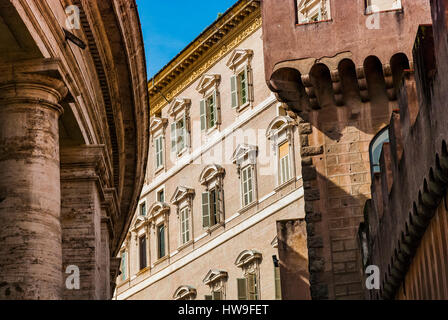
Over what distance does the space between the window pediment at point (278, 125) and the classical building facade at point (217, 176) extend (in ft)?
0.12

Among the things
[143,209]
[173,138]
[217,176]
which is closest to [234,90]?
[217,176]

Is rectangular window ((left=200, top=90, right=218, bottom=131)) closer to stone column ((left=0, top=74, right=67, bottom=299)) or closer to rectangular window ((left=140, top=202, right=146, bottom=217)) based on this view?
rectangular window ((left=140, top=202, right=146, bottom=217))

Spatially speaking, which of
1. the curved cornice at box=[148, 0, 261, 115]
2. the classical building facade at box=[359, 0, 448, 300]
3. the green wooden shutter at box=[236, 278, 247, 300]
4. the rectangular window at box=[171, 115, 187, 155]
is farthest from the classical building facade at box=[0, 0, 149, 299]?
the rectangular window at box=[171, 115, 187, 155]

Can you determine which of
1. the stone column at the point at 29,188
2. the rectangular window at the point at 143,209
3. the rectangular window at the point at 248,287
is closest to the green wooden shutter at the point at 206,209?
the rectangular window at the point at 248,287

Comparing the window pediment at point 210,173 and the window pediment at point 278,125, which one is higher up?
the window pediment at point 278,125

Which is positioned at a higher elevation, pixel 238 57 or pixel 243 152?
pixel 238 57

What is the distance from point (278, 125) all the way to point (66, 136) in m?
27.6

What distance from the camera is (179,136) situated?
5906cm

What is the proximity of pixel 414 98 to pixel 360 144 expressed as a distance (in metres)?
12.1

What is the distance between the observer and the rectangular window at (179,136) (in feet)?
→ 192

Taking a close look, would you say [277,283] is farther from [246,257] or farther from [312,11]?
[312,11]

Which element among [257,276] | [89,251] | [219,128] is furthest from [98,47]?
[219,128]

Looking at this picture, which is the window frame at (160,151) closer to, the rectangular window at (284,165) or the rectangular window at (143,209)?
the rectangular window at (143,209)
